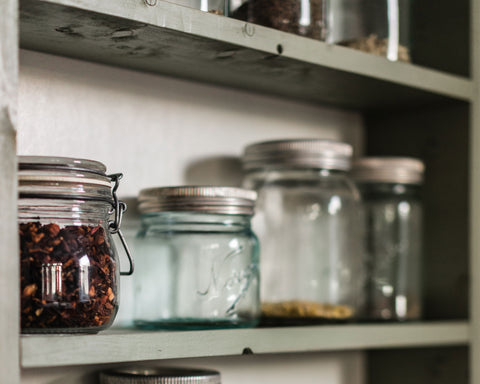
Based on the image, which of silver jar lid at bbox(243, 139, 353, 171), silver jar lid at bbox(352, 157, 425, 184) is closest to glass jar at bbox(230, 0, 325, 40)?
silver jar lid at bbox(243, 139, 353, 171)

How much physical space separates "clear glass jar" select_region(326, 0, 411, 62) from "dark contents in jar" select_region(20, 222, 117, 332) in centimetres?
49

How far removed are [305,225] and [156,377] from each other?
0.34 m

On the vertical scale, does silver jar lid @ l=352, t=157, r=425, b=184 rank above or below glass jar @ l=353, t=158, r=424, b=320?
above

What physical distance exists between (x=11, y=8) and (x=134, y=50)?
0.22 metres

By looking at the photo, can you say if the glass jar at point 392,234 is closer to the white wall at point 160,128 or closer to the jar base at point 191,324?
the white wall at point 160,128

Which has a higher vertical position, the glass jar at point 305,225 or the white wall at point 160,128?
the white wall at point 160,128

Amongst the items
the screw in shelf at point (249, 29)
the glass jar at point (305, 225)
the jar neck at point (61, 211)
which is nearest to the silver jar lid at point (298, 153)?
the glass jar at point (305, 225)

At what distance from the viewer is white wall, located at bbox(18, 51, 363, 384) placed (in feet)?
3.04

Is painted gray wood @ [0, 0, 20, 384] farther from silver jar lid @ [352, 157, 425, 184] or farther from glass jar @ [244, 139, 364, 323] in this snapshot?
silver jar lid @ [352, 157, 425, 184]

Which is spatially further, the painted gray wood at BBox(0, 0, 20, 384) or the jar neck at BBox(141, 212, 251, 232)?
the jar neck at BBox(141, 212, 251, 232)

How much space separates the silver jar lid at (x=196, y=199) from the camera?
35.7 inches

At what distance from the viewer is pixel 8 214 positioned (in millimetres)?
676

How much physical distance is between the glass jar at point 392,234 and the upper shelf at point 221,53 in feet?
0.38

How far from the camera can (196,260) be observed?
938 mm
